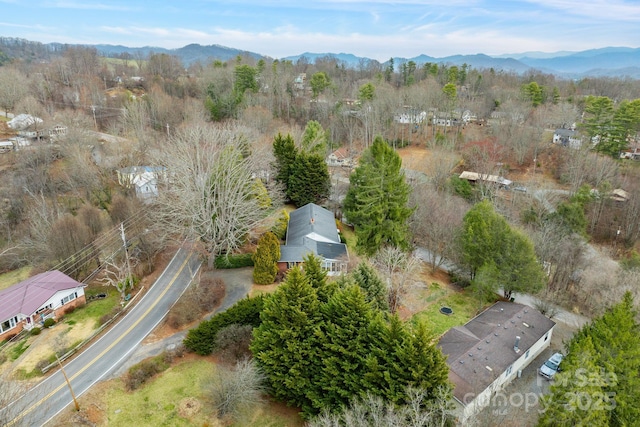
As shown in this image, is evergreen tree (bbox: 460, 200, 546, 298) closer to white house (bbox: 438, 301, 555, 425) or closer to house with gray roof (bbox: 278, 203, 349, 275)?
white house (bbox: 438, 301, 555, 425)

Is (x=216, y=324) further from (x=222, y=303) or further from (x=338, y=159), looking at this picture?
(x=338, y=159)

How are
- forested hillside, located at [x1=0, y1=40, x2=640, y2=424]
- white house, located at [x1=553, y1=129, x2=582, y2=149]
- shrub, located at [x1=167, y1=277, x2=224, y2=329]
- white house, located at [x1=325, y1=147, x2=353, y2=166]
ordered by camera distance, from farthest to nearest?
white house, located at [x1=325, y1=147, x2=353, y2=166]
white house, located at [x1=553, y1=129, x2=582, y2=149]
forested hillside, located at [x1=0, y1=40, x2=640, y2=424]
shrub, located at [x1=167, y1=277, x2=224, y2=329]

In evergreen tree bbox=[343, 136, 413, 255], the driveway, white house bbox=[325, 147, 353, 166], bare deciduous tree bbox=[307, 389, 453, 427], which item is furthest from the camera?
white house bbox=[325, 147, 353, 166]

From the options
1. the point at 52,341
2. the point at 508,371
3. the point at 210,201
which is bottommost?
the point at 52,341

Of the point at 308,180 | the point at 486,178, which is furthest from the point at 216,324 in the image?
the point at 486,178

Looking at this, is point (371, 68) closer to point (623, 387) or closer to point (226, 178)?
point (226, 178)

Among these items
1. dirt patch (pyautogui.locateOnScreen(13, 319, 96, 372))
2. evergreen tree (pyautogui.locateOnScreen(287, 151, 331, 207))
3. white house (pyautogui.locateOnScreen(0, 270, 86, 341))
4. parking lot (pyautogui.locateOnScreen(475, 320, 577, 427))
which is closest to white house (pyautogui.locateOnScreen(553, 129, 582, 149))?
evergreen tree (pyautogui.locateOnScreen(287, 151, 331, 207))

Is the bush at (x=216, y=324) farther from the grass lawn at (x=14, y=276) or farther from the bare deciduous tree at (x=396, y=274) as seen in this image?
the grass lawn at (x=14, y=276)
